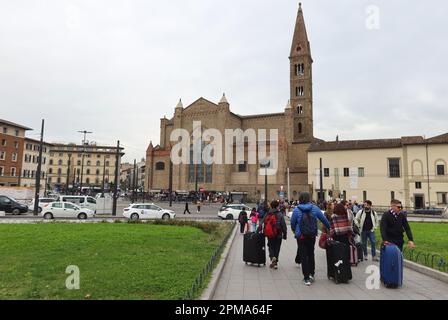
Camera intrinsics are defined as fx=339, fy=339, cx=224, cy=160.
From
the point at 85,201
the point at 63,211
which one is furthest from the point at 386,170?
the point at 63,211

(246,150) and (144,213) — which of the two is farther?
(246,150)

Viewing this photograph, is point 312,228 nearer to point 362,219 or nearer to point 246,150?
point 362,219

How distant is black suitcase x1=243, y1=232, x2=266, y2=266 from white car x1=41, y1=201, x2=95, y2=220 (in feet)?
66.9

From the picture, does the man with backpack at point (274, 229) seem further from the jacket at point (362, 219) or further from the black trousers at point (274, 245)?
the jacket at point (362, 219)

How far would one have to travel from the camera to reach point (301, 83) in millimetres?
71938

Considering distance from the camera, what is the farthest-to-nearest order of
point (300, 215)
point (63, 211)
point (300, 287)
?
point (63, 211), point (300, 215), point (300, 287)

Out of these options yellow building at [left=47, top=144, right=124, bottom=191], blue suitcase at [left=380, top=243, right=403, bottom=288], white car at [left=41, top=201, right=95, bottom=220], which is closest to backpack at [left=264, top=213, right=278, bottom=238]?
blue suitcase at [left=380, top=243, right=403, bottom=288]

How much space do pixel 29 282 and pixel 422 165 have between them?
4962 cm

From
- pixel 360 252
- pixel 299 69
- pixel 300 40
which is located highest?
pixel 300 40

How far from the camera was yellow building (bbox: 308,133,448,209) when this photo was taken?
44750 mm

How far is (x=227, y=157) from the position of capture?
6638 centimetres

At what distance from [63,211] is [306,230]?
23.7m
